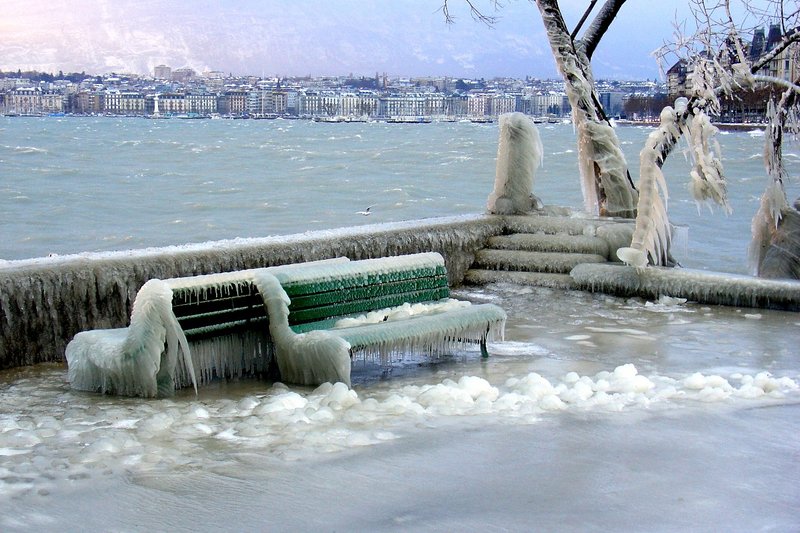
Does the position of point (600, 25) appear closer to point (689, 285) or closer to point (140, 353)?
point (689, 285)

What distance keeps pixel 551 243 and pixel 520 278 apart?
0.56 meters

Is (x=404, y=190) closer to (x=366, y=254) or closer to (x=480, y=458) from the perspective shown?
(x=366, y=254)

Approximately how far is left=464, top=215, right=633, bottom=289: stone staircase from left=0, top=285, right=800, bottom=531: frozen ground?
13.0ft

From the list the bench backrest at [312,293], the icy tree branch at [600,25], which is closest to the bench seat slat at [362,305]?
the bench backrest at [312,293]

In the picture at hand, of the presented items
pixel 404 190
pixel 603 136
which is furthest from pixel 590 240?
pixel 404 190

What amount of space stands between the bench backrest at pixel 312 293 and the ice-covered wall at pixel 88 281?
155cm

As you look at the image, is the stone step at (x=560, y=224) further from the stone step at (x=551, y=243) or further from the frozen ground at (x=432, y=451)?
the frozen ground at (x=432, y=451)

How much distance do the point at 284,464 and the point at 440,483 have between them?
32.3 inches

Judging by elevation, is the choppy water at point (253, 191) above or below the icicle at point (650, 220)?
below

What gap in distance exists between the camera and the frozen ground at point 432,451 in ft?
16.6

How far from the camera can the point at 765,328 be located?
10.3 metres

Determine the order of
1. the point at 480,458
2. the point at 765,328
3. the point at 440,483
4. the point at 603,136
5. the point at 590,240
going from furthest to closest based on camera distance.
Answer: the point at 603,136
the point at 590,240
the point at 765,328
the point at 480,458
the point at 440,483

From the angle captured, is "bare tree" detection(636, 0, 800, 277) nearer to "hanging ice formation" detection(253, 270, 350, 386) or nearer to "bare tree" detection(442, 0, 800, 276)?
"bare tree" detection(442, 0, 800, 276)

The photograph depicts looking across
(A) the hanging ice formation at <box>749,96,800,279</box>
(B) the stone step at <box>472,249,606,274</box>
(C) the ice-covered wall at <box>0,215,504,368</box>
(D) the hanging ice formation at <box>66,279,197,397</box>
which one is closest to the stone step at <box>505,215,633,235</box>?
(B) the stone step at <box>472,249,606,274</box>
